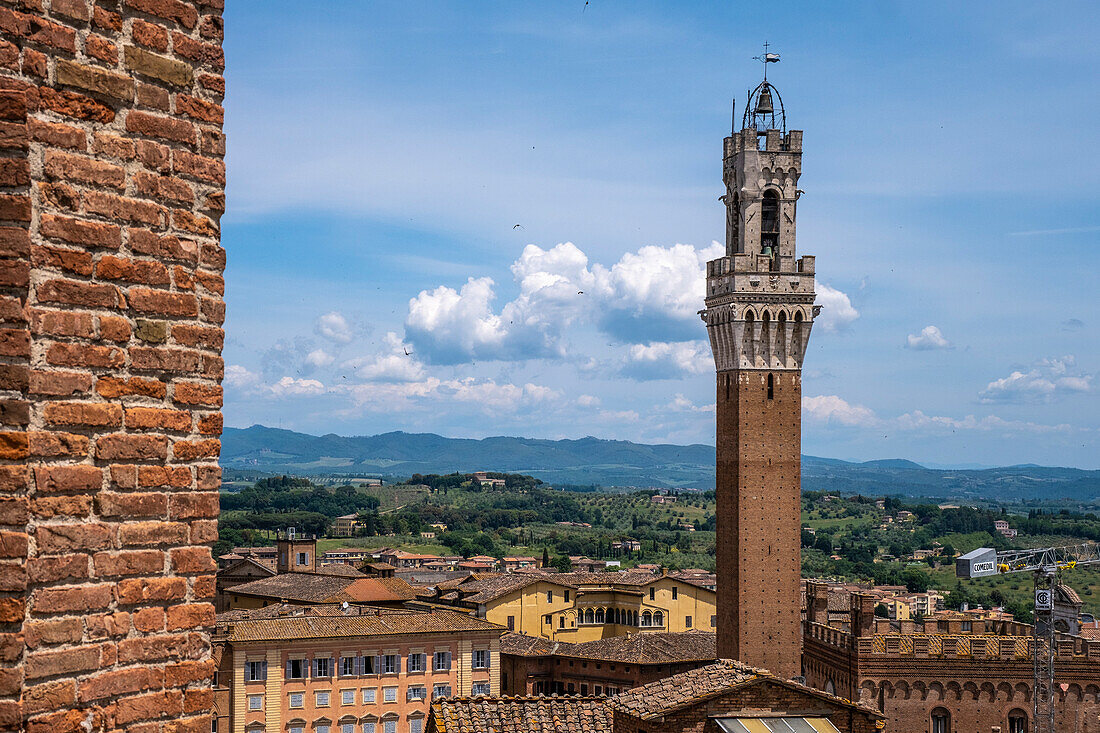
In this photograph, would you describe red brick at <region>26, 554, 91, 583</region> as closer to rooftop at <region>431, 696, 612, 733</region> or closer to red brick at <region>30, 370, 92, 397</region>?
red brick at <region>30, 370, 92, 397</region>

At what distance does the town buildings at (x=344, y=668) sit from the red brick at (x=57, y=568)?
4029cm

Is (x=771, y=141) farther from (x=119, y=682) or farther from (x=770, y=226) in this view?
(x=119, y=682)

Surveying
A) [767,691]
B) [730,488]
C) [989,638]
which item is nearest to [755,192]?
[730,488]

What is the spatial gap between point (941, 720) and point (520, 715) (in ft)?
85.2

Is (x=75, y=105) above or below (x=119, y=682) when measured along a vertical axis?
above

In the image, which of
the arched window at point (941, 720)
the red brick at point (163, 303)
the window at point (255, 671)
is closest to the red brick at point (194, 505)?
the red brick at point (163, 303)

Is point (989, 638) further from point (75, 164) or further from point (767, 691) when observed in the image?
point (75, 164)

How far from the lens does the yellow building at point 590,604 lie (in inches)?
2766

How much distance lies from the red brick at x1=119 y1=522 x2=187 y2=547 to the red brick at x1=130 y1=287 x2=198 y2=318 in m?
0.87

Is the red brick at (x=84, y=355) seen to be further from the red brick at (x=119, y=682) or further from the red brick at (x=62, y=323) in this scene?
the red brick at (x=119, y=682)

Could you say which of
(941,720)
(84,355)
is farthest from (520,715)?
(941,720)

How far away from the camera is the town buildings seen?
149 feet

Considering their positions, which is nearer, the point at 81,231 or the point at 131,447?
the point at 81,231

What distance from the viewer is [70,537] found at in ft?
15.8
